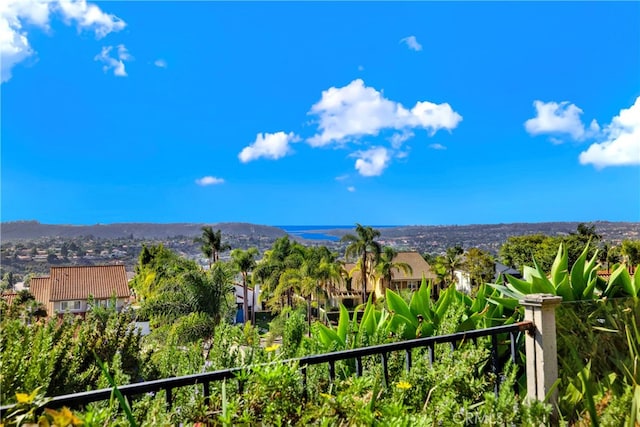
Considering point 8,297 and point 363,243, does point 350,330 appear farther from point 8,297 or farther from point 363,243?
point 363,243

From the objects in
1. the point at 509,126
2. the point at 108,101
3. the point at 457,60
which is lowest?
the point at 457,60

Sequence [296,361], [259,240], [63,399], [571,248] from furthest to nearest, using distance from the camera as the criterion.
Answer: [259,240] → [571,248] → [296,361] → [63,399]

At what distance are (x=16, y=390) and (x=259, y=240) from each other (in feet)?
265

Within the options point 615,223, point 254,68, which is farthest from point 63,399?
point 254,68

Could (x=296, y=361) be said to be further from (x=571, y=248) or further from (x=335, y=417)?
(x=571, y=248)

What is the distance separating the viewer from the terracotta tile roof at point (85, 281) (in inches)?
1543

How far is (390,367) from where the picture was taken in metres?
2.53

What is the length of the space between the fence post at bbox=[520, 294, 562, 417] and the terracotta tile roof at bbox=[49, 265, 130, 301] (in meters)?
40.7

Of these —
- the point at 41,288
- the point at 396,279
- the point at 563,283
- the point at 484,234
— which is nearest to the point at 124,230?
the point at 41,288

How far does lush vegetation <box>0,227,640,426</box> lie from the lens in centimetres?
156

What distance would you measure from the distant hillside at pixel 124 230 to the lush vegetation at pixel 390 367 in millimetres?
47691

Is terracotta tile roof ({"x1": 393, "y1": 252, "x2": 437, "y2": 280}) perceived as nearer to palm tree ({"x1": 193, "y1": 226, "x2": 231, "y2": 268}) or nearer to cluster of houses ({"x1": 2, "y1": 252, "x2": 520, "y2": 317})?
cluster of houses ({"x1": 2, "y1": 252, "x2": 520, "y2": 317})

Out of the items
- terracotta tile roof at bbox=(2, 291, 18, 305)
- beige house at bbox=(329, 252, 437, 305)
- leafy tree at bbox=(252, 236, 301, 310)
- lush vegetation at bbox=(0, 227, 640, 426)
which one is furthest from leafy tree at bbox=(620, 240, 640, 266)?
terracotta tile roof at bbox=(2, 291, 18, 305)

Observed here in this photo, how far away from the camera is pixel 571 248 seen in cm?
3688
